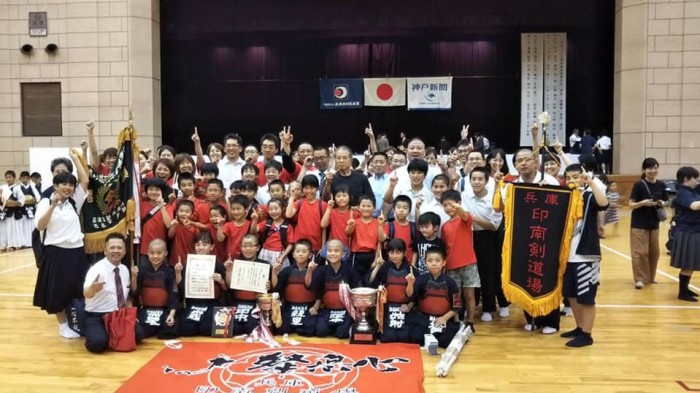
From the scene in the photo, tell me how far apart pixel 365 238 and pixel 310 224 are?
564 mm

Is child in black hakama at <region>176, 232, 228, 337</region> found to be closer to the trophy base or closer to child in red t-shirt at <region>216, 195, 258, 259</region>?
child in red t-shirt at <region>216, 195, 258, 259</region>

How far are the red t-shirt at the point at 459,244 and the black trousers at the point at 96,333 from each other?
282cm

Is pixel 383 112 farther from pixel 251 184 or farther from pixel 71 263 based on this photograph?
pixel 71 263

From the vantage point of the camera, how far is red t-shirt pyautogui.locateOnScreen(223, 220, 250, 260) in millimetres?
5496

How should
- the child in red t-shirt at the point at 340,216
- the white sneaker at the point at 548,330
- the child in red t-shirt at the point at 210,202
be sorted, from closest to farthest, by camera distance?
the white sneaker at the point at 548,330, the child in red t-shirt at the point at 340,216, the child in red t-shirt at the point at 210,202

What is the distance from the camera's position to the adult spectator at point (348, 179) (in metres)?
5.60

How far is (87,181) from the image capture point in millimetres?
5359

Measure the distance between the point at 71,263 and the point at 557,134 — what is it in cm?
1502

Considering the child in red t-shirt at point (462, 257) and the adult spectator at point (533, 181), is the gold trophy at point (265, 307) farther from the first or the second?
the adult spectator at point (533, 181)

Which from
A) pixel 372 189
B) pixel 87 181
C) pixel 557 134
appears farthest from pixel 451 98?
pixel 87 181

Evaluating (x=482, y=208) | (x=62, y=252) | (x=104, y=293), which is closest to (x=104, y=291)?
(x=104, y=293)

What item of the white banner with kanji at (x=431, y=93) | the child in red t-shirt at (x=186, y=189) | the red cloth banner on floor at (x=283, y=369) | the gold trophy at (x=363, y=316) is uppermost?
the white banner with kanji at (x=431, y=93)

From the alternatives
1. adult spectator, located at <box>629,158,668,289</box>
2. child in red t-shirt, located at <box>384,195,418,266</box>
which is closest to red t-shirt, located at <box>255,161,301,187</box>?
child in red t-shirt, located at <box>384,195,418,266</box>

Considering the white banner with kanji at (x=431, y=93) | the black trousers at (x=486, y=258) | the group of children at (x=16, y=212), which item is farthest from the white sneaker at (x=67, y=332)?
the white banner with kanji at (x=431, y=93)
